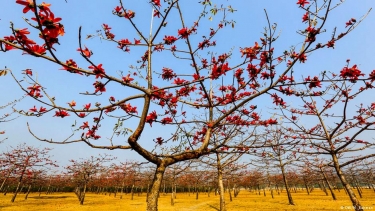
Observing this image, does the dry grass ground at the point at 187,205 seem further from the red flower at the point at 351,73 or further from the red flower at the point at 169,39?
the red flower at the point at 169,39

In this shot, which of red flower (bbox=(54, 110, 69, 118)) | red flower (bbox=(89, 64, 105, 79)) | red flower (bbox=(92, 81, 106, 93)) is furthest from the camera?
red flower (bbox=(54, 110, 69, 118))

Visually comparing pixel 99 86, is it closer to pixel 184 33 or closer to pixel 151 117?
pixel 151 117

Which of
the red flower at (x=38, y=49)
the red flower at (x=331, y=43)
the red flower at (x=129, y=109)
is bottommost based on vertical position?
the red flower at (x=38, y=49)

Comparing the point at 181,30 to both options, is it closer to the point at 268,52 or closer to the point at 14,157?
the point at 268,52

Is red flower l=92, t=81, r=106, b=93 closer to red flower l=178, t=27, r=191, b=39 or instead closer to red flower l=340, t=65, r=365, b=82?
red flower l=178, t=27, r=191, b=39

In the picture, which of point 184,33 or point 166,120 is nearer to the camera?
point 184,33

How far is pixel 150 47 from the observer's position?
13.2 ft

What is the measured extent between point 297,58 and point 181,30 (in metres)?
1.99

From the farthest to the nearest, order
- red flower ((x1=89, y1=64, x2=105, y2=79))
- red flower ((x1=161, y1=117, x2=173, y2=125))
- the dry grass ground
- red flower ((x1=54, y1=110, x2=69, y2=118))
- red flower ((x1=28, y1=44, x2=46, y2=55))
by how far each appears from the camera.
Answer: the dry grass ground
red flower ((x1=161, y1=117, x2=173, y2=125))
red flower ((x1=54, y1=110, x2=69, y2=118))
red flower ((x1=89, y1=64, x2=105, y2=79))
red flower ((x1=28, y1=44, x2=46, y2=55))

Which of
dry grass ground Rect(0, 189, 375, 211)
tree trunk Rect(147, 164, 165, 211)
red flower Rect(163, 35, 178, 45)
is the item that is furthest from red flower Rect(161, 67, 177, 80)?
dry grass ground Rect(0, 189, 375, 211)

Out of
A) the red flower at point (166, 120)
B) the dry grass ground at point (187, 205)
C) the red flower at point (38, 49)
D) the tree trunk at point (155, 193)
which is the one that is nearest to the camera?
the red flower at point (38, 49)

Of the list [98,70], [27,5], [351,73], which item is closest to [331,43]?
[351,73]

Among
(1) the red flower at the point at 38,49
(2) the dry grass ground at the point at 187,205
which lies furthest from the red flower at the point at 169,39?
(2) the dry grass ground at the point at 187,205

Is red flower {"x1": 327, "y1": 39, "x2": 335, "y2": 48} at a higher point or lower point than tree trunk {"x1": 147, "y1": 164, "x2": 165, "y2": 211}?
higher
